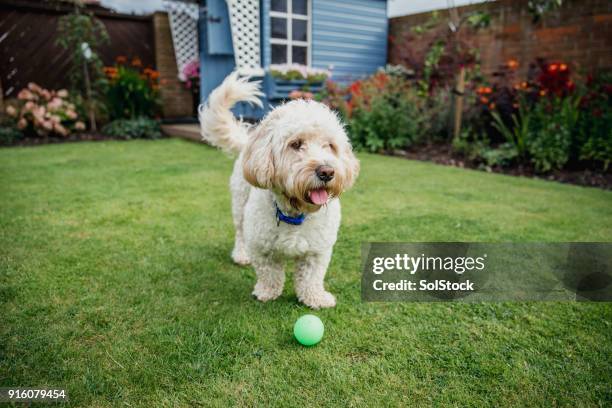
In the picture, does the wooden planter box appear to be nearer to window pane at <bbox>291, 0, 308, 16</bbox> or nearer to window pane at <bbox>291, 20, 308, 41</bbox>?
window pane at <bbox>291, 20, 308, 41</bbox>

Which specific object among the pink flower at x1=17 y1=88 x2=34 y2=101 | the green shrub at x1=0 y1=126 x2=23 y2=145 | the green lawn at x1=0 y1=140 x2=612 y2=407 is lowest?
the green lawn at x1=0 y1=140 x2=612 y2=407

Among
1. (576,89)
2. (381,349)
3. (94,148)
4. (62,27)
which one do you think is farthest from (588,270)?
(62,27)

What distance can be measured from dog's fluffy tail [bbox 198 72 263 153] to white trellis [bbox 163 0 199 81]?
10281 mm

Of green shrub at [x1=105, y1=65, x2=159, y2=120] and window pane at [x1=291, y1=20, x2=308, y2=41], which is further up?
window pane at [x1=291, y1=20, x2=308, y2=41]

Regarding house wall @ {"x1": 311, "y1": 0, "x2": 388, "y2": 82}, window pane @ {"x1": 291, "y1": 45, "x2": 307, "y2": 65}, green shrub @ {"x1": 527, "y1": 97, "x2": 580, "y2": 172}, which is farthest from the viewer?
house wall @ {"x1": 311, "y1": 0, "x2": 388, "y2": 82}

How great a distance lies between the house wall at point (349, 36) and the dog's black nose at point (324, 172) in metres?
8.92

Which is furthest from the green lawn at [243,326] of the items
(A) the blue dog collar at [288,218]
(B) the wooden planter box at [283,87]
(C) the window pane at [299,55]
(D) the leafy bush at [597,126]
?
(C) the window pane at [299,55]

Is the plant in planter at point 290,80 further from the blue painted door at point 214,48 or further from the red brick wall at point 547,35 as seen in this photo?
the red brick wall at point 547,35

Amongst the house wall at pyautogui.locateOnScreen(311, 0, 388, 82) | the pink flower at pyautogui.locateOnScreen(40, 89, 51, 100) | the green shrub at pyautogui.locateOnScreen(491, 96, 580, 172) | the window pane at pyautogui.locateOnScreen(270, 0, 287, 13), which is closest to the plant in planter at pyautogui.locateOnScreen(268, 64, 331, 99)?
the house wall at pyautogui.locateOnScreen(311, 0, 388, 82)

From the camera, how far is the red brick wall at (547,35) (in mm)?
7543

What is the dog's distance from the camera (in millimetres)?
2281

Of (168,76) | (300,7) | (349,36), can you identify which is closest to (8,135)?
(168,76)

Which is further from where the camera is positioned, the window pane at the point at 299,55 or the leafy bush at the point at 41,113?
the window pane at the point at 299,55

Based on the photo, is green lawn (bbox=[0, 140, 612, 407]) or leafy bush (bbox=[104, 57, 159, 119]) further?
leafy bush (bbox=[104, 57, 159, 119])
